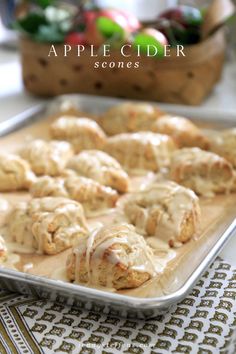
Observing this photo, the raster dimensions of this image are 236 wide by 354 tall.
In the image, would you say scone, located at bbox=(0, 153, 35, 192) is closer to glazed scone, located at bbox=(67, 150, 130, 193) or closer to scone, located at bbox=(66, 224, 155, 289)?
glazed scone, located at bbox=(67, 150, 130, 193)

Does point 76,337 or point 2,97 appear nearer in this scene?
point 76,337

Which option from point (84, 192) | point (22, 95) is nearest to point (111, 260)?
point (84, 192)

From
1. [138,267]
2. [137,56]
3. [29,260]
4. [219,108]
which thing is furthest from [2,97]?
[138,267]

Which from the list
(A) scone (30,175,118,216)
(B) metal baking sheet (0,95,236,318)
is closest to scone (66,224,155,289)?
(B) metal baking sheet (0,95,236,318)

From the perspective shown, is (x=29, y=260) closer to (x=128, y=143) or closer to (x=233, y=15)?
(x=128, y=143)

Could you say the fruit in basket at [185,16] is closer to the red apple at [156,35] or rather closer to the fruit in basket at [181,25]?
the fruit in basket at [181,25]

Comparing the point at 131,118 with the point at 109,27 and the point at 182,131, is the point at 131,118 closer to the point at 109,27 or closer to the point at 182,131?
the point at 182,131

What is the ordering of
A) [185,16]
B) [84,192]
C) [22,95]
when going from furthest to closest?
1. [22,95]
2. [185,16]
3. [84,192]
